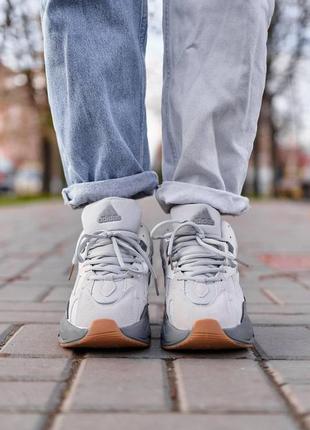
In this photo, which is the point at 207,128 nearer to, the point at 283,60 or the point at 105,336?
the point at 105,336

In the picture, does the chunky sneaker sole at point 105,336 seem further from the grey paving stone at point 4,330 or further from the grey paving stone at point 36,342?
the grey paving stone at point 4,330

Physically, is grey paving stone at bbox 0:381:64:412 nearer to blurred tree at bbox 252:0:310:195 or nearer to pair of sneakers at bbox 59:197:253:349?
pair of sneakers at bbox 59:197:253:349

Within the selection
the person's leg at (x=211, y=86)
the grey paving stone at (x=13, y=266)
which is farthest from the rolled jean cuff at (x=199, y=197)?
the grey paving stone at (x=13, y=266)

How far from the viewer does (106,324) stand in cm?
134

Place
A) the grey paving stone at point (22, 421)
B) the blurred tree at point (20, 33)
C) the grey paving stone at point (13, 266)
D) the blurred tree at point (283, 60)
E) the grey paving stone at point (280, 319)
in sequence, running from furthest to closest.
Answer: the blurred tree at point (283, 60) < the grey paving stone at point (13, 266) < the blurred tree at point (20, 33) < the grey paving stone at point (280, 319) < the grey paving stone at point (22, 421)

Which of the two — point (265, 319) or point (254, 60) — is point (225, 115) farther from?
point (265, 319)

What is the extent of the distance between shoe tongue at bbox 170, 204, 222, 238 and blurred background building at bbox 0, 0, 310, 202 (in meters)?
0.34

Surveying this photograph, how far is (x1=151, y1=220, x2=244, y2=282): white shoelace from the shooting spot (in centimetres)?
143

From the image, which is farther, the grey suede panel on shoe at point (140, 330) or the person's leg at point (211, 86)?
the person's leg at point (211, 86)

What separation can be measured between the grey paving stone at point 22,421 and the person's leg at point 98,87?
0.60 metres

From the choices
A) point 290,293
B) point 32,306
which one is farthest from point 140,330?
point 290,293

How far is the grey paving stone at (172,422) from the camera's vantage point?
3.08 ft

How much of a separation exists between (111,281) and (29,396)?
392 mm

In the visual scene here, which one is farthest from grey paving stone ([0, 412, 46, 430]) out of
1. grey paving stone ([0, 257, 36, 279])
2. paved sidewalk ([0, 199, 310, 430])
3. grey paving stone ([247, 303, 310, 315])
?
grey paving stone ([0, 257, 36, 279])
